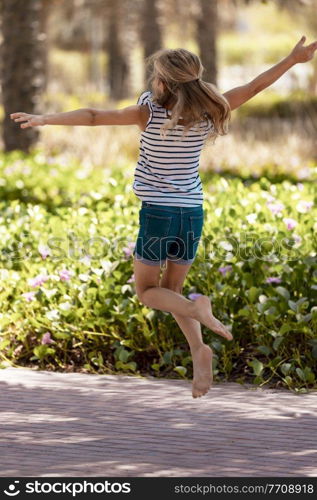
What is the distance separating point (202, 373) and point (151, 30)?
19690 millimetres

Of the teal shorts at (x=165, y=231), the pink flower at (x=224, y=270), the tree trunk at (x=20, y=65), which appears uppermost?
the tree trunk at (x=20, y=65)

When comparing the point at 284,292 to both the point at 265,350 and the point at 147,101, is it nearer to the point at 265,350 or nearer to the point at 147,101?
the point at 265,350

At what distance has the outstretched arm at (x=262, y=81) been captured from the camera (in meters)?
5.21

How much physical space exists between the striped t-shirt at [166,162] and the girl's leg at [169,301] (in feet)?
1.18

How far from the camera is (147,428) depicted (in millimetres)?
4859

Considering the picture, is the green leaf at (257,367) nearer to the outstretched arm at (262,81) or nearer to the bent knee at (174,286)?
the bent knee at (174,286)

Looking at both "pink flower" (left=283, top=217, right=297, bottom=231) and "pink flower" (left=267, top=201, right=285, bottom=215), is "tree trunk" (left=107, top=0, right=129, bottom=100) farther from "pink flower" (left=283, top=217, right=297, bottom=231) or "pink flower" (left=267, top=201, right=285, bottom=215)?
"pink flower" (left=283, top=217, right=297, bottom=231)

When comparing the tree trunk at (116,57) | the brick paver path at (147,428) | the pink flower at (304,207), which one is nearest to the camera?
the brick paver path at (147,428)

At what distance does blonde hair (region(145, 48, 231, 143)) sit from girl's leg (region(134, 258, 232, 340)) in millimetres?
695

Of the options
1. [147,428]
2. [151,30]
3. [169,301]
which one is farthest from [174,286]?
[151,30]

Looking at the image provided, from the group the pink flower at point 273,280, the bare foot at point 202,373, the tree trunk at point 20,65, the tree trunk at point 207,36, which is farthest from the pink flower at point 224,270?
the tree trunk at point 207,36
